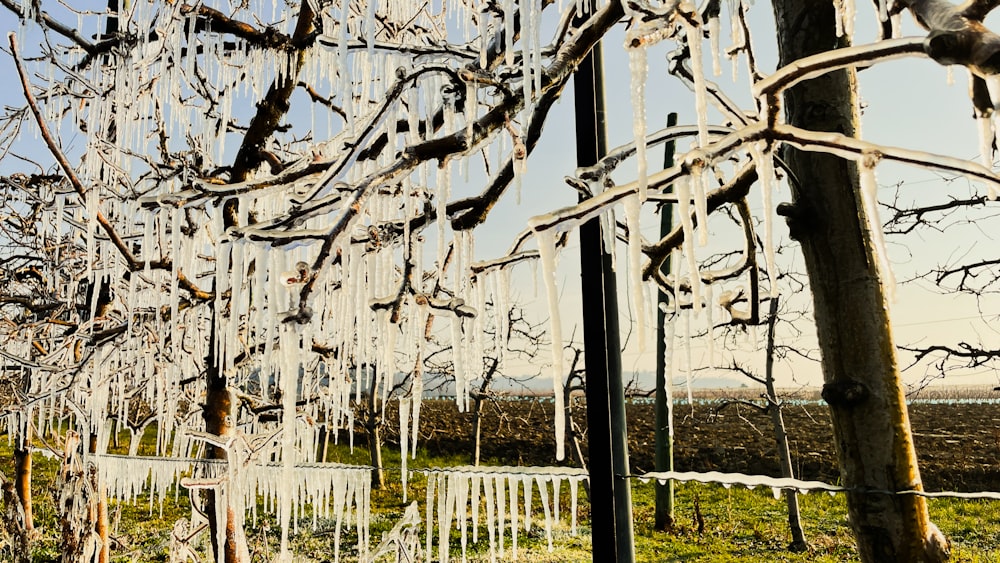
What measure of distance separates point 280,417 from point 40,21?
2370mm

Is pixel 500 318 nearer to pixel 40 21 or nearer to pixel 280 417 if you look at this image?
pixel 280 417

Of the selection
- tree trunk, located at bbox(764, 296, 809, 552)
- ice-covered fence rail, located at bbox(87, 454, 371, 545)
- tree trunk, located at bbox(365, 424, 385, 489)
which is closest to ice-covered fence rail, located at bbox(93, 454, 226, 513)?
ice-covered fence rail, located at bbox(87, 454, 371, 545)

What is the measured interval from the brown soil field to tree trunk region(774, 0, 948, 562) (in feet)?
16.7

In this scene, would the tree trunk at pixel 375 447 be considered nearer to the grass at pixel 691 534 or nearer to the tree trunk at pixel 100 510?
the grass at pixel 691 534

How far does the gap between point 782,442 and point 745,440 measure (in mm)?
2966

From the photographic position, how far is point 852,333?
1.41m

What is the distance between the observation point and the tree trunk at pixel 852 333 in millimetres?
1333

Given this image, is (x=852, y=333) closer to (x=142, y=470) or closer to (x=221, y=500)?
(x=221, y=500)

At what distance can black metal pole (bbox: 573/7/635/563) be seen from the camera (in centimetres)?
160

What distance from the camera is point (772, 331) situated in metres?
5.84

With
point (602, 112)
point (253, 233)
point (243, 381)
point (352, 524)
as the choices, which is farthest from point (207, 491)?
point (352, 524)

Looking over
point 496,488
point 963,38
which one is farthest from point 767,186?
point 496,488

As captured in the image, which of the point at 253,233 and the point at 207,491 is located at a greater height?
the point at 253,233

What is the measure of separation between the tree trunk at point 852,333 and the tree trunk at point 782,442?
3.82m
